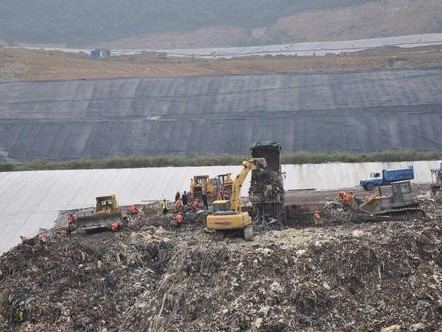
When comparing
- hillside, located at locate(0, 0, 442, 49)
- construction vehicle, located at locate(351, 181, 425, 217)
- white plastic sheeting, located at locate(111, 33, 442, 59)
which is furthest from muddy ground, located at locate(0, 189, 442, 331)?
hillside, located at locate(0, 0, 442, 49)

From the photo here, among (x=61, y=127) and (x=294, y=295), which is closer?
(x=294, y=295)

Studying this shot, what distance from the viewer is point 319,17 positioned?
9894 centimetres

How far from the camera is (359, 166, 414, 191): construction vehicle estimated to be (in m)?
28.2

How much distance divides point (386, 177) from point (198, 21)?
8262 centimetres

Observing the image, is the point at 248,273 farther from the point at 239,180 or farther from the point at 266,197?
the point at 266,197

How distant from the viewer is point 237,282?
18.6 metres

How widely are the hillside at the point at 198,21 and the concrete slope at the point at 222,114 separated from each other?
1762 inches

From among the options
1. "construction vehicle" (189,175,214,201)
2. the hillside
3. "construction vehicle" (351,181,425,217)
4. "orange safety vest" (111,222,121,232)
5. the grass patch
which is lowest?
"orange safety vest" (111,222,121,232)

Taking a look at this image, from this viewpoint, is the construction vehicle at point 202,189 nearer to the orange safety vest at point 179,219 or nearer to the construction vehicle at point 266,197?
the orange safety vest at point 179,219

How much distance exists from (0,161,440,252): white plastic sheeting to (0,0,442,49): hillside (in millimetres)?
55282

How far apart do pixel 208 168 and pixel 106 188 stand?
484 cm

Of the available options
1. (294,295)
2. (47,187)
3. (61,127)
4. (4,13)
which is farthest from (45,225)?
(4,13)

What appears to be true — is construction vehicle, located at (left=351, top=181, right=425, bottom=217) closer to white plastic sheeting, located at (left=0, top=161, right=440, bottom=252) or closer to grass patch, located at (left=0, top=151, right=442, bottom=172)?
white plastic sheeting, located at (left=0, top=161, right=440, bottom=252)

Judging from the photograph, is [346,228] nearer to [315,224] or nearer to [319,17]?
[315,224]
